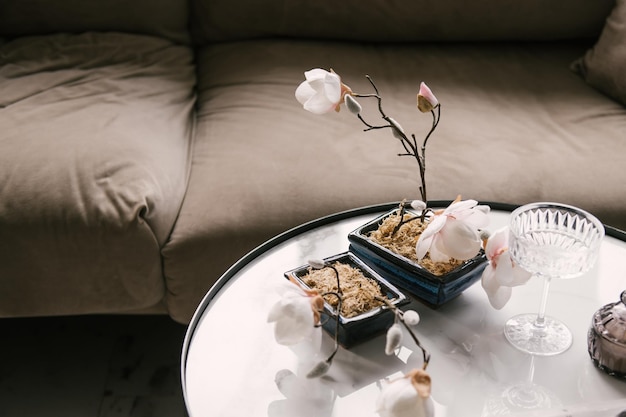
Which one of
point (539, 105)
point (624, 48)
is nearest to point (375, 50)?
point (539, 105)

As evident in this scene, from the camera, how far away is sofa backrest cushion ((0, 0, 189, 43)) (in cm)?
162

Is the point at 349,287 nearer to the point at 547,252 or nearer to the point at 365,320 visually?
the point at 365,320

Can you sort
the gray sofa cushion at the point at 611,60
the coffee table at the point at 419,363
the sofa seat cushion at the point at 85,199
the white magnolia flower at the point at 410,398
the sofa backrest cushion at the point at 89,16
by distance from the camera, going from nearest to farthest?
the white magnolia flower at the point at 410,398, the coffee table at the point at 419,363, the sofa seat cushion at the point at 85,199, the gray sofa cushion at the point at 611,60, the sofa backrest cushion at the point at 89,16

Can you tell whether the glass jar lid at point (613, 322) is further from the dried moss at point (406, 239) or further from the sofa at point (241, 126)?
the sofa at point (241, 126)

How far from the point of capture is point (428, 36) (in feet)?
5.63

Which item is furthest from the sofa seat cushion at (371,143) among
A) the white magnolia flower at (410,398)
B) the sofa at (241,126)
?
the white magnolia flower at (410,398)

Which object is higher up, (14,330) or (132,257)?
(132,257)

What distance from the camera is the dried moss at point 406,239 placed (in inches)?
32.7

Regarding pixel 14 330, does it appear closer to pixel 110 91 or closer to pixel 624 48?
pixel 110 91

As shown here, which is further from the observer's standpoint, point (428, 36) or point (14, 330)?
point (428, 36)

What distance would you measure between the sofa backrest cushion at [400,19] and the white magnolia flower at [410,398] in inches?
49.1

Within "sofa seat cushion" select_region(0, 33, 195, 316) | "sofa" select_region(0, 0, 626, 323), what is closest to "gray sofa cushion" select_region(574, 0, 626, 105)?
"sofa" select_region(0, 0, 626, 323)

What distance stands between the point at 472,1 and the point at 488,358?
112 cm

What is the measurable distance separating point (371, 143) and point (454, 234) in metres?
0.61
